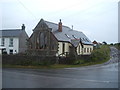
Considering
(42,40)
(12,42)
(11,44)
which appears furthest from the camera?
(12,42)

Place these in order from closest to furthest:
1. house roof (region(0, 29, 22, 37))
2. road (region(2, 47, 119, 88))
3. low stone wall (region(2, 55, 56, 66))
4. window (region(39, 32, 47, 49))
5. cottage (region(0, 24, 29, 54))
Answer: road (region(2, 47, 119, 88))
low stone wall (region(2, 55, 56, 66))
window (region(39, 32, 47, 49))
cottage (region(0, 24, 29, 54))
house roof (region(0, 29, 22, 37))

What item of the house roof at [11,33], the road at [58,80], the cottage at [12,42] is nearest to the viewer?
the road at [58,80]

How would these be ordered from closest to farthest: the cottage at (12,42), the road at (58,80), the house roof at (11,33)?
1. the road at (58,80)
2. the cottage at (12,42)
3. the house roof at (11,33)

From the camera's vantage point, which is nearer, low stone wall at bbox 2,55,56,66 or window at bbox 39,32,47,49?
low stone wall at bbox 2,55,56,66

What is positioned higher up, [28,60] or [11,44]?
[11,44]

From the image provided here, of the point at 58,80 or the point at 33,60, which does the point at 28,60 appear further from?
the point at 58,80

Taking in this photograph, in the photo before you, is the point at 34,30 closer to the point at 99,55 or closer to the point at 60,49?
the point at 60,49

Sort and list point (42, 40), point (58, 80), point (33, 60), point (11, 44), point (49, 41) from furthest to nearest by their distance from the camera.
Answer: point (11, 44) → point (42, 40) → point (49, 41) → point (33, 60) → point (58, 80)

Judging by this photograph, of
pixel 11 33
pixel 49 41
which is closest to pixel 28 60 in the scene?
pixel 49 41

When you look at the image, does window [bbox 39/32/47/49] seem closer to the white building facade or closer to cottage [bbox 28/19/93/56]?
cottage [bbox 28/19/93/56]

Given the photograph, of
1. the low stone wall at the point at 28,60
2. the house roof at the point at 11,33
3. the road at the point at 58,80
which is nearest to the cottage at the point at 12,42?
the house roof at the point at 11,33

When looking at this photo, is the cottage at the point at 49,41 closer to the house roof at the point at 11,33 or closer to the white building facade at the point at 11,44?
the white building facade at the point at 11,44

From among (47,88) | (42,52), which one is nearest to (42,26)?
(42,52)

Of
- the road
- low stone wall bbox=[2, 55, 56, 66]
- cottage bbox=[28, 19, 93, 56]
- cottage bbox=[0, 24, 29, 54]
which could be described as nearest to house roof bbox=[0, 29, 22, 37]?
cottage bbox=[0, 24, 29, 54]
